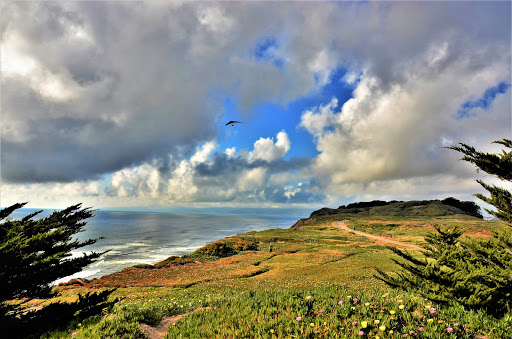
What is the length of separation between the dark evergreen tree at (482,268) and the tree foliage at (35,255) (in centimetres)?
1536

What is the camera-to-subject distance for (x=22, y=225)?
11828 millimetres

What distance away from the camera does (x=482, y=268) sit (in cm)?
883

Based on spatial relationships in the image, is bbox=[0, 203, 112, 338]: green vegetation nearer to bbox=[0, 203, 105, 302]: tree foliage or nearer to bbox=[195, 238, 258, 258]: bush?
bbox=[0, 203, 105, 302]: tree foliage

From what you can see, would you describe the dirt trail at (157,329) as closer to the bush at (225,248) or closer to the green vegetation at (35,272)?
the green vegetation at (35,272)

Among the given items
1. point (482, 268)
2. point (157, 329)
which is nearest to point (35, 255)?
point (157, 329)

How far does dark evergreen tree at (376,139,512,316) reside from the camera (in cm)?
812

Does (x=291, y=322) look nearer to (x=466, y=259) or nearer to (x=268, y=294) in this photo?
(x=268, y=294)

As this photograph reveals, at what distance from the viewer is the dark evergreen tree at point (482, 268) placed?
26.6 feet

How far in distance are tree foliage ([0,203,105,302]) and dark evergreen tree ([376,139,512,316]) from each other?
15.4 meters

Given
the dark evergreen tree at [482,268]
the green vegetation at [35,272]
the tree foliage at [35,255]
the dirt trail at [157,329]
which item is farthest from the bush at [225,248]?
the dark evergreen tree at [482,268]

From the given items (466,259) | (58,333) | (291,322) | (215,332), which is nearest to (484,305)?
(466,259)

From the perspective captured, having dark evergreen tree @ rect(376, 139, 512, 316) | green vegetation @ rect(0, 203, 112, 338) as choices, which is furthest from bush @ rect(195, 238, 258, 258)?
dark evergreen tree @ rect(376, 139, 512, 316)

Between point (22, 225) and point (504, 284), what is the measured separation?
857 inches

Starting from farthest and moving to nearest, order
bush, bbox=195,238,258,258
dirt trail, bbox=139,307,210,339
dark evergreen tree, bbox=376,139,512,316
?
bush, bbox=195,238,258,258, dark evergreen tree, bbox=376,139,512,316, dirt trail, bbox=139,307,210,339
